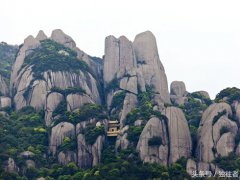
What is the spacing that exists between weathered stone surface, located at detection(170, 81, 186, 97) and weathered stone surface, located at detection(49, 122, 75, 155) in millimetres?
31050

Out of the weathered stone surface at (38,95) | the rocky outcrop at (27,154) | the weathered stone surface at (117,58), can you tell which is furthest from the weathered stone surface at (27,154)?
the weathered stone surface at (117,58)

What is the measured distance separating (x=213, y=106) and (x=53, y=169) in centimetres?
2371

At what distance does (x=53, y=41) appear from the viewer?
349ft

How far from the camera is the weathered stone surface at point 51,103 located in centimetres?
8619

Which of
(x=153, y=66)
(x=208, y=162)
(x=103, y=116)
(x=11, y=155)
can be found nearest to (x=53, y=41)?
(x=153, y=66)

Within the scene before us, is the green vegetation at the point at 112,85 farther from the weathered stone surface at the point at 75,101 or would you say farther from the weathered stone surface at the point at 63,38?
the weathered stone surface at the point at 63,38

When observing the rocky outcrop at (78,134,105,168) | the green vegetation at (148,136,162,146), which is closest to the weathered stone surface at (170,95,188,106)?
the green vegetation at (148,136,162,146)

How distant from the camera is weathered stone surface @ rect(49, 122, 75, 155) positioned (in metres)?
78.1

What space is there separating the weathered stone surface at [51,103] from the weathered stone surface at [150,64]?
1542 cm

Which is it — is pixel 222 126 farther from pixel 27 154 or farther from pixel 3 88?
pixel 3 88

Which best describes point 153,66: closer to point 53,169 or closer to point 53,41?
point 53,41

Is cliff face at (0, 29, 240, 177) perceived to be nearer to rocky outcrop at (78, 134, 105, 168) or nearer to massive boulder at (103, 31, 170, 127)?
massive boulder at (103, 31, 170, 127)

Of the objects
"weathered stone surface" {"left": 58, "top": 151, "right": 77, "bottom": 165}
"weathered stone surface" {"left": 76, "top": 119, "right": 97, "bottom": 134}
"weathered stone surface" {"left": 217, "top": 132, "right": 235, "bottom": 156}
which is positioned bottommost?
"weathered stone surface" {"left": 58, "top": 151, "right": 77, "bottom": 165}

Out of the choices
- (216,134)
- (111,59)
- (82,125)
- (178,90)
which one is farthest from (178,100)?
(216,134)
